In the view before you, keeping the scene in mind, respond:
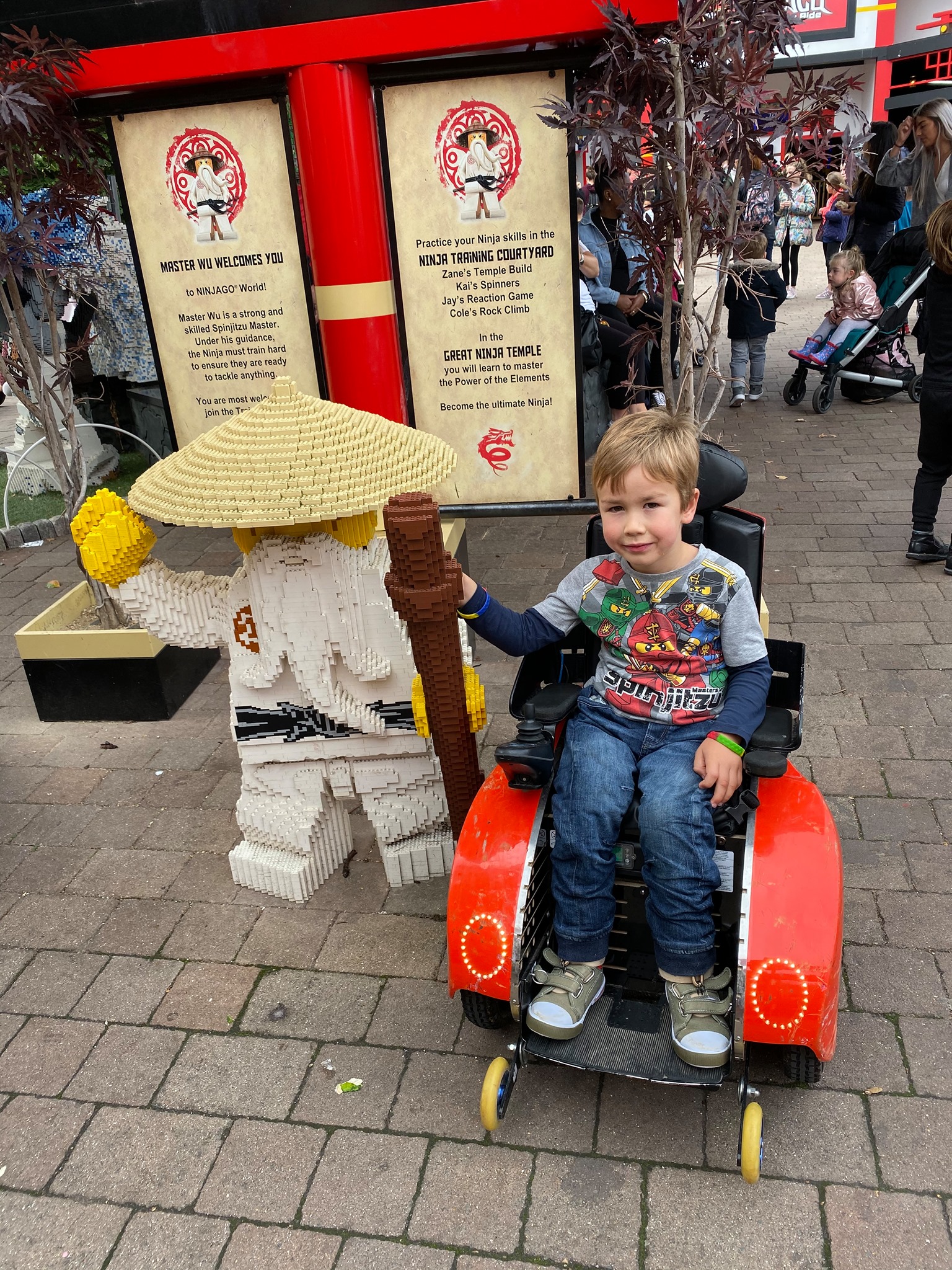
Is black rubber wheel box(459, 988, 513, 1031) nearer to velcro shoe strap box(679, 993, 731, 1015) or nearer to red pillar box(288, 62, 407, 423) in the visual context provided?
velcro shoe strap box(679, 993, 731, 1015)

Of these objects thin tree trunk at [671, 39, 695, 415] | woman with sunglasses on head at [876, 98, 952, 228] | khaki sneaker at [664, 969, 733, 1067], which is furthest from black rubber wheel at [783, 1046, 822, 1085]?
woman with sunglasses on head at [876, 98, 952, 228]

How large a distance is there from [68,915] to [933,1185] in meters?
2.80

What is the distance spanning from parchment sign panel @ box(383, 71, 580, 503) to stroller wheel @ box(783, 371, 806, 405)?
4.72m

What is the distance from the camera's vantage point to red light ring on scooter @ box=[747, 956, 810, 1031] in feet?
7.54

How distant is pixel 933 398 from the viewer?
5215mm

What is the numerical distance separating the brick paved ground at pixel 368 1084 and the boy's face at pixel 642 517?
1.44 m

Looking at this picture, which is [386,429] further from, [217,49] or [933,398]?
[933,398]

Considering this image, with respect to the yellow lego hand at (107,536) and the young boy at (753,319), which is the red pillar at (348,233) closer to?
the yellow lego hand at (107,536)

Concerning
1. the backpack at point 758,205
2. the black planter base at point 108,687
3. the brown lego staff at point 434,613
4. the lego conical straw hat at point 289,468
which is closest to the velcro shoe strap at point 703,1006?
the brown lego staff at point 434,613

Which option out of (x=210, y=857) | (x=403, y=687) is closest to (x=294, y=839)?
(x=210, y=857)

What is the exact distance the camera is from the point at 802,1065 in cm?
254

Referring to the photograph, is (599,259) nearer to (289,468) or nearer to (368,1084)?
(289,468)

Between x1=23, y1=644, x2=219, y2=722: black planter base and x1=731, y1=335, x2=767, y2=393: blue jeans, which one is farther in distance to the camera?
x1=731, y1=335, x2=767, y2=393: blue jeans

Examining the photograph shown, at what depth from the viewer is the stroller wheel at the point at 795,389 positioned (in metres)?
9.31
